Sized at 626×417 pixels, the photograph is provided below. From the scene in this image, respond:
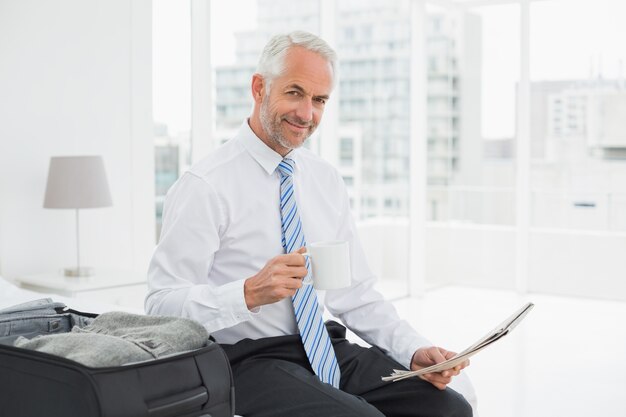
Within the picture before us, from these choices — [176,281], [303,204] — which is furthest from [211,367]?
[303,204]

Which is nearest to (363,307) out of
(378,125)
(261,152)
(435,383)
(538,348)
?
(435,383)

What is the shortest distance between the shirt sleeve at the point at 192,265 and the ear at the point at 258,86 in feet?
0.84

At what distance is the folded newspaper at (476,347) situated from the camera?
1.63m

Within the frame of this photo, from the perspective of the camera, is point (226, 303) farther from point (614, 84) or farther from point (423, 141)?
point (614, 84)

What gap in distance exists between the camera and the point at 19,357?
4.38ft

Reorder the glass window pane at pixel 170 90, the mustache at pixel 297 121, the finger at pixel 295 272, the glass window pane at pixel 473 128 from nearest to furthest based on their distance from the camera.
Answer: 1. the finger at pixel 295 272
2. the mustache at pixel 297 121
3. the glass window pane at pixel 170 90
4. the glass window pane at pixel 473 128

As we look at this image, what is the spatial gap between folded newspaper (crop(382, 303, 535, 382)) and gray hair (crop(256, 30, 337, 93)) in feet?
2.37

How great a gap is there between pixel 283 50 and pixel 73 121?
2.52m

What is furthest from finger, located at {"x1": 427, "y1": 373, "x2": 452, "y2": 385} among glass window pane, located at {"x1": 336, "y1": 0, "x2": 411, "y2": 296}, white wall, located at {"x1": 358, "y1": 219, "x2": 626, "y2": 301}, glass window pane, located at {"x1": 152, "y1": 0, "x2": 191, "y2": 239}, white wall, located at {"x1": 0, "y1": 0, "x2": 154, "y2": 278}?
white wall, located at {"x1": 358, "y1": 219, "x2": 626, "y2": 301}

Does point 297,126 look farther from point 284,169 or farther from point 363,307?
point 363,307

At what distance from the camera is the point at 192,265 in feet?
5.97

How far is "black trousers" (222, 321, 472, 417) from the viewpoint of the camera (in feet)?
5.43

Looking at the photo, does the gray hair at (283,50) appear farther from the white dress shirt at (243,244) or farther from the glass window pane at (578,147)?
the glass window pane at (578,147)

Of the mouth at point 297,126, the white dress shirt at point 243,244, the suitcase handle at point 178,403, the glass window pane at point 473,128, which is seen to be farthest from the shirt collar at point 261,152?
the glass window pane at point 473,128
